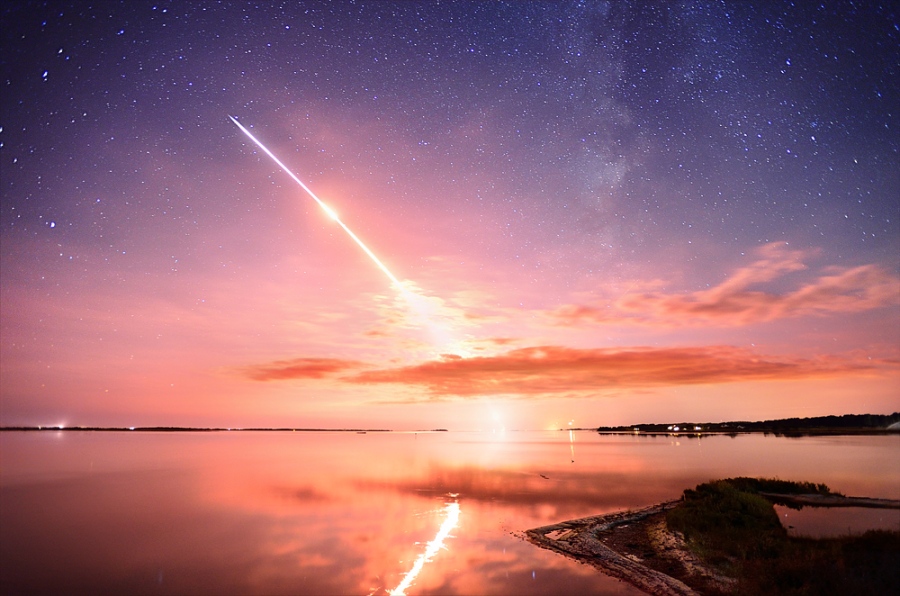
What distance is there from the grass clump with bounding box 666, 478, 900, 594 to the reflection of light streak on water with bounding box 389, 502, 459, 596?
9.73 metres

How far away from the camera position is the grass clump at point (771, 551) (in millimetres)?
12484

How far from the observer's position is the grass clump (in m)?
12.5

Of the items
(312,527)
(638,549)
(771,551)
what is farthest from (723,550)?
(312,527)

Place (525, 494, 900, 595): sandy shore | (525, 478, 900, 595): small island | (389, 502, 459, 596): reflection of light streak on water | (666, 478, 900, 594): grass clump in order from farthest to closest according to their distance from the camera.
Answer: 1. (389, 502, 459, 596): reflection of light streak on water
2. (525, 494, 900, 595): sandy shore
3. (525, 478, 900, 595): small island
4. (666, 478, 900, 594): grass clump

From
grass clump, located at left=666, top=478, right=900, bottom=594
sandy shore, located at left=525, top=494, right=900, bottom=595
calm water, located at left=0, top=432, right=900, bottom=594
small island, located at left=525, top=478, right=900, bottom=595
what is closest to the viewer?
grass clump, located at left=666, top=478, right=900, bottom=594

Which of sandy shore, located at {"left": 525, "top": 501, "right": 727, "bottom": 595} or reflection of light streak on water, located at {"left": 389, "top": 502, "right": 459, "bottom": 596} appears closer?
sandy shore, located at {"left": 525, "top": 501, "right": 727, "bottom": 595}

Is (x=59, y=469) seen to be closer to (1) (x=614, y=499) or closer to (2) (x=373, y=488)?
(2) (x=373, y=488)

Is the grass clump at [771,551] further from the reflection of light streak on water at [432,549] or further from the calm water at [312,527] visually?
the reflection of light streak on water at [432,549]

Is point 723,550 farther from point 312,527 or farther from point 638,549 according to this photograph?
point 312,527

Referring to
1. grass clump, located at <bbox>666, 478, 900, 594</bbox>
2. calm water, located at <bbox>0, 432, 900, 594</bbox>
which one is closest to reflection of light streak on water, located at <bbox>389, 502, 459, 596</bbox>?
calm water, located at <bbox>0, 432, 900, 594</bbox>

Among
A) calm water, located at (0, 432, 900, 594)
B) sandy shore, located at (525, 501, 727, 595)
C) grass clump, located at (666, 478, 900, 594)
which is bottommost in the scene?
calm water, located at (0, 432, 900, 594)

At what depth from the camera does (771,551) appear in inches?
687

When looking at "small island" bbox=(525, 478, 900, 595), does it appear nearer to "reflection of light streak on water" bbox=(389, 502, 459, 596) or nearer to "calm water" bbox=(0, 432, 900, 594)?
"calm water" bbox=(0, 432, 900, 594)

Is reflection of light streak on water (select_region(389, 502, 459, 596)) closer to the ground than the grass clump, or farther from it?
closer to the ground
